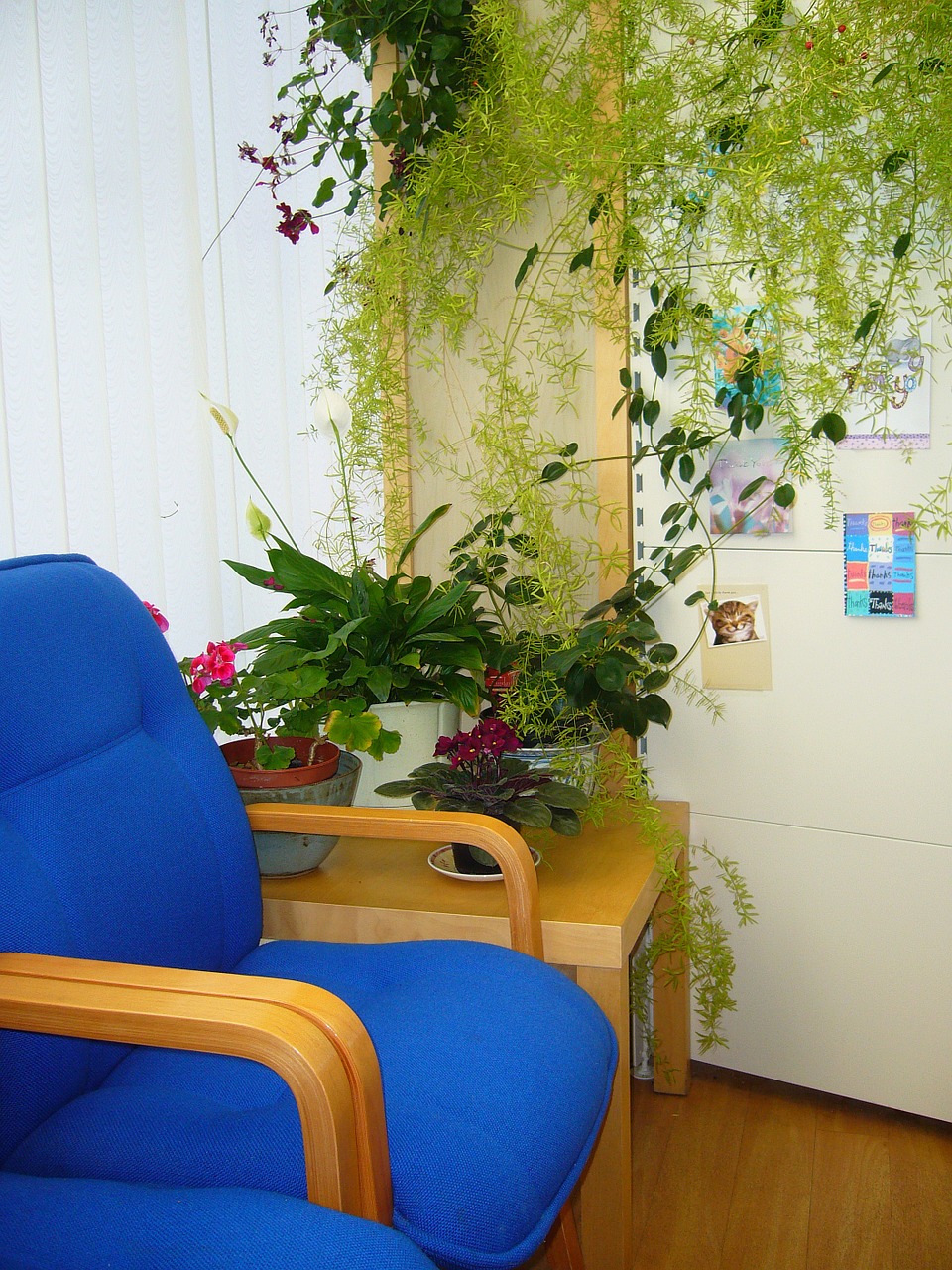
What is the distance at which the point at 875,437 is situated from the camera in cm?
164

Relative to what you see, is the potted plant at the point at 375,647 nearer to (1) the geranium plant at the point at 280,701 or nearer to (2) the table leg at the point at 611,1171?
(1) the geranium plant at the point at 280,701

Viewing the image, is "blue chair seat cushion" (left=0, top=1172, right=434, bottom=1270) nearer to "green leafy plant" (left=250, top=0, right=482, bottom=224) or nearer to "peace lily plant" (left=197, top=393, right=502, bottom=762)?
"peace lily plant" (left=197, top=393, right=502, bottom=762)

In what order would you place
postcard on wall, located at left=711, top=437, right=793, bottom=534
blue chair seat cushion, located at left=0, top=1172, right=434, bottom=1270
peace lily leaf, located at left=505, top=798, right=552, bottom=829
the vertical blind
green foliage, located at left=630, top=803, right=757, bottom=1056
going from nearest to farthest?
blue chair seat cushion, located at left=0, top=1172, right=434, bottom=1270 → peace lily leaf, located at left=505, top=798, right=552, bottom=829 → postcard on wall, located at left=711, top=437, right=793, bottom=534 → green foliage, located at left=630, top=803, right=757, bottom=1056 → the vertical blind

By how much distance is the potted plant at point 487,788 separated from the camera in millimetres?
1537

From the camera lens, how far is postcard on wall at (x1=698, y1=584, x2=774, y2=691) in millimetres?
1787

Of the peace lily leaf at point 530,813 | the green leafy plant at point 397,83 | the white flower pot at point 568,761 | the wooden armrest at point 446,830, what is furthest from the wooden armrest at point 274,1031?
the green leafy plant at point 397,83

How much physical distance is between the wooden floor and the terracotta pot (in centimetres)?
85

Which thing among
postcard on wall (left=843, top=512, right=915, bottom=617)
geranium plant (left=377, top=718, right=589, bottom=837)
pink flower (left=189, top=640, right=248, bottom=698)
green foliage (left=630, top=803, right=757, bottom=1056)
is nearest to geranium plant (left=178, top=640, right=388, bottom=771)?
pink flower (left=189, top=640, right=248, bottom=698)

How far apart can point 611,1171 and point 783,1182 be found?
418 millimetres

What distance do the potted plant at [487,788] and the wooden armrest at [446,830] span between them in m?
0.11

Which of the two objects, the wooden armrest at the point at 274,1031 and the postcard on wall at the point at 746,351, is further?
the postcard on wall at the point at 746,351

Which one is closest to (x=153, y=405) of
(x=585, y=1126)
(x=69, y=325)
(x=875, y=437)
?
(x=69, y=325)

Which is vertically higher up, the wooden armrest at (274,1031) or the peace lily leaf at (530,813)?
the peace lily leaf at (530,813)

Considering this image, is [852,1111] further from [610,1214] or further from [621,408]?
[621,408]
